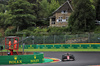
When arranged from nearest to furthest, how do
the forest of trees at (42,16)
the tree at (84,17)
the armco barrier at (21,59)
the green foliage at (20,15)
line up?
1. the armco barrier at (21,59)
2. the tree at (84,17)
3. the forest of trees at (42,16)
4. the green foliage at (20,15)

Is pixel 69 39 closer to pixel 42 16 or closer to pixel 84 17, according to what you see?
pixel 84 17

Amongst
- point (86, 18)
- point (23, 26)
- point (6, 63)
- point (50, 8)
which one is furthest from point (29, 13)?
point (6, 63)

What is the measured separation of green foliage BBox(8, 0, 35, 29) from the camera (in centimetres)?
6297

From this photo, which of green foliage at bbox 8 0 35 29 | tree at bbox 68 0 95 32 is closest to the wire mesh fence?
tree at bbox 68 0 95 32

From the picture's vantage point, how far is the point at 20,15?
62625 millimetres

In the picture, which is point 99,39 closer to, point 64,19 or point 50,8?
point 64,19

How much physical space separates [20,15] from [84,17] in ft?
65.6

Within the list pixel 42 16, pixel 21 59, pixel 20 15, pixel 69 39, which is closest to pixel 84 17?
pixel 69 39

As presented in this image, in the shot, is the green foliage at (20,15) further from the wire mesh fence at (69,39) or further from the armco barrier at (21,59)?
the armco barrier at (21,59)

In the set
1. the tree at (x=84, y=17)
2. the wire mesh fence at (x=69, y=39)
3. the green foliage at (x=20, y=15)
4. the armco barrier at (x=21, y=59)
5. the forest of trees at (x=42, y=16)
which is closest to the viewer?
the armco barrier at (x=21, y=59)

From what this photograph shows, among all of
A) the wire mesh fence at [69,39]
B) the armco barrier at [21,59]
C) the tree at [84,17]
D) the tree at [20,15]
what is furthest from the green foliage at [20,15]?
the armco barrier at [21,59]

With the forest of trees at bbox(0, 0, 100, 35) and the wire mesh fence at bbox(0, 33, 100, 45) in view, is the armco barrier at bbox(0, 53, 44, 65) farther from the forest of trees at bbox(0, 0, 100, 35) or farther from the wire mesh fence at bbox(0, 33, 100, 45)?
the forest of trees at bbox(0, 0, 100, 35)

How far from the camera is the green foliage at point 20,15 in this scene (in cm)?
6297

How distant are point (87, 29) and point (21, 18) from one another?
21189 mm
